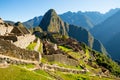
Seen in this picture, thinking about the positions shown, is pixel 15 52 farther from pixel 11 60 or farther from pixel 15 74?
pixel 15 74

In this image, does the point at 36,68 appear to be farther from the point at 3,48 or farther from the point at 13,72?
the point at 13,72

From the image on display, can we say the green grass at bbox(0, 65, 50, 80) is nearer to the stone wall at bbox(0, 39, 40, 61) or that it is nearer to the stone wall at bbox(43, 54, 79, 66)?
the stone wall at bbox(0, 39, 40, 61)

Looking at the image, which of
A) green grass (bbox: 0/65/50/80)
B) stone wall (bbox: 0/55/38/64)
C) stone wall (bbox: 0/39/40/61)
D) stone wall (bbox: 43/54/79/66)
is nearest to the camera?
green grass (bbox: 0/65/50/80)

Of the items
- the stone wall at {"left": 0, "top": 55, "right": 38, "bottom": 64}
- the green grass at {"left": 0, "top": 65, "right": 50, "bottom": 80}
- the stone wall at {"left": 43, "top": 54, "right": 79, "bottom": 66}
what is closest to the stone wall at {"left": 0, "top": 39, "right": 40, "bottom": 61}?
the stone wall at {"left": 0, "top": 55, "right": 38, "bottom": 64}

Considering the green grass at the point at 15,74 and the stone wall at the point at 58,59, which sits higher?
the stone wall at the point at 58,59

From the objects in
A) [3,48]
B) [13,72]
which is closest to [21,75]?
[13,72]

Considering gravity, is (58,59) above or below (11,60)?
above

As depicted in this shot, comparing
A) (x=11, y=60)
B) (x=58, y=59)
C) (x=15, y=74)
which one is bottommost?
(x=15, y=74)

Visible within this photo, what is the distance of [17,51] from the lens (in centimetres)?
3653

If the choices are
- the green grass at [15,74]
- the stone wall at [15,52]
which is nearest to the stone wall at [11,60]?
the stone wall at [15,52]

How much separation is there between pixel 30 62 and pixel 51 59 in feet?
42.1

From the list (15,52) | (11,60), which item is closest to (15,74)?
(11,60)

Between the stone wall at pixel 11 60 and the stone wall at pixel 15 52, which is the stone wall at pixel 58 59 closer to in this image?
the stone wall at pixel 15 52

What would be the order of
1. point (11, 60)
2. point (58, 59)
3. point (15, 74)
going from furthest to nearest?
point (58, 59) → point (11, 60) → point (15, 74)
